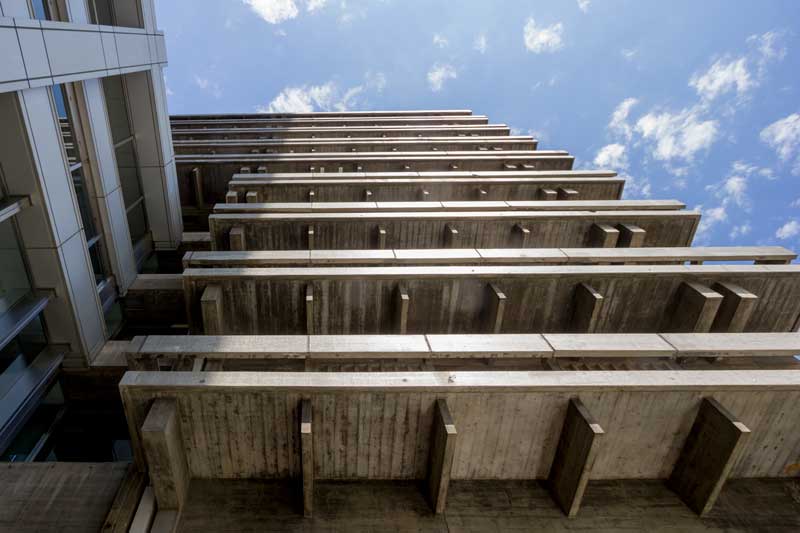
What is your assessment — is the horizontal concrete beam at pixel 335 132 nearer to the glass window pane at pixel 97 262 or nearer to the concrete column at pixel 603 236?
the glass window pane at pixel 97 262

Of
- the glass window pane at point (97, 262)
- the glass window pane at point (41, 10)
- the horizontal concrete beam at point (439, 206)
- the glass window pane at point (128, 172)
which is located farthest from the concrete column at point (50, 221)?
the glass window pane at point (128, 172)

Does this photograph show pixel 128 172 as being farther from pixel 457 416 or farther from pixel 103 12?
pixel 457 416

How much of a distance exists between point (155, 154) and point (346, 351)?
42.9 feet

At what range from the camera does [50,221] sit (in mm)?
10273

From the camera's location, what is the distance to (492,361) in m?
9.98

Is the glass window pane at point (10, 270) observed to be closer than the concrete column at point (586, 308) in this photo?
Yes

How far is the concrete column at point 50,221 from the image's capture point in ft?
31.1

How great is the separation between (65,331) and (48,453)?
3.40 m

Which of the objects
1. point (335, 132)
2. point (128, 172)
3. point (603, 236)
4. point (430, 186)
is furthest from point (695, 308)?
point (335, 132)

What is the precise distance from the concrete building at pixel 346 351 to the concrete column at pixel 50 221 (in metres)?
0.06

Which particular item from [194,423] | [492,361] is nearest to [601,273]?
[492,361]

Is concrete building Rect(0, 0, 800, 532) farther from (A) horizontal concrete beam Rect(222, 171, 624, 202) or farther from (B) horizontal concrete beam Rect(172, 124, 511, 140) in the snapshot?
(B) horizontal concrete beam Rect(172, 124, 511, 140)

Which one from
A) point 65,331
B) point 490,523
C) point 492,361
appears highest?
point 492,361

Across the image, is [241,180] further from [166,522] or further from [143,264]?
[166,522]
